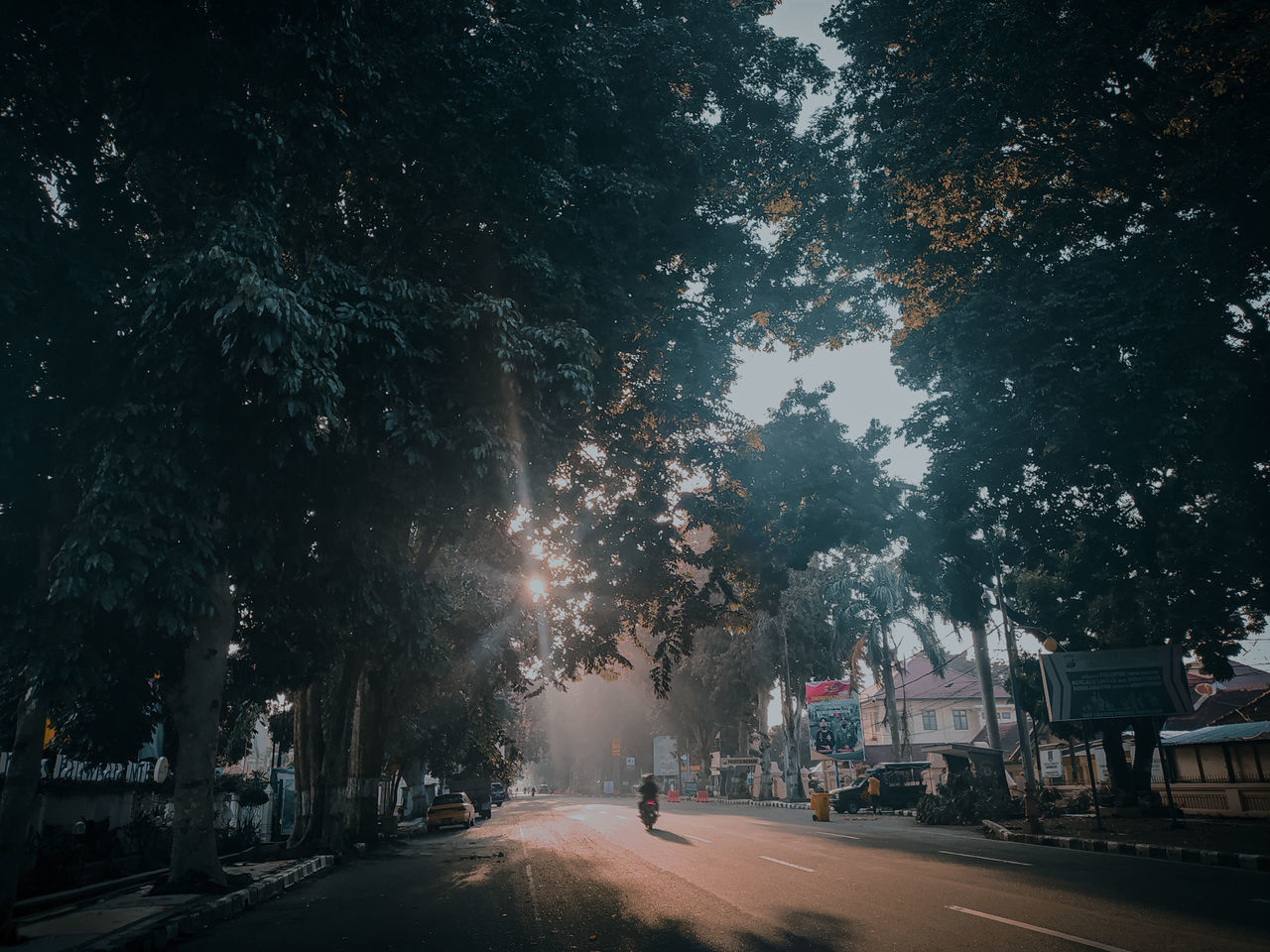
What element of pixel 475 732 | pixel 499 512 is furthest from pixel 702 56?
pixel 475 732

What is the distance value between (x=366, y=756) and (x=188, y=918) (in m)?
15.0

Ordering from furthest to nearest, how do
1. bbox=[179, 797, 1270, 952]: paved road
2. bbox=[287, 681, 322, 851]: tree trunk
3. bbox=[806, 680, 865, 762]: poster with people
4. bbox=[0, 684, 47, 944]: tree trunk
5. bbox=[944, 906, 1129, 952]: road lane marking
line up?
bbox=[806, 680, 865, 762]: poster with people < bbox=[287, 681, 322, 851]: tree trunk < bbox=[0, 684, 47, 944]: tree trunk < bbox=[179, 797, 1270, 952]: paved road < bbox=[944, 906, 1129, 952]: road lane marking

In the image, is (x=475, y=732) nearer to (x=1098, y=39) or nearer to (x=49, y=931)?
(x=49, y=931)

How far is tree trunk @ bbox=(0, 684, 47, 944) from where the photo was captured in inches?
356

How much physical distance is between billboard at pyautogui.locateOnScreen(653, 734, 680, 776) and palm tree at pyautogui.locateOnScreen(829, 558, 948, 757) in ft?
107

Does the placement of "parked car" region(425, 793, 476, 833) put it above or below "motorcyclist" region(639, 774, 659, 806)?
below

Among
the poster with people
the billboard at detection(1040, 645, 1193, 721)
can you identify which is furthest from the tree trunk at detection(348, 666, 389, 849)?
the poster with people

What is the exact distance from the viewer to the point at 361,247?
44.2ft

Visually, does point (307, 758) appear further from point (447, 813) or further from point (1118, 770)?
point (1118, 770)

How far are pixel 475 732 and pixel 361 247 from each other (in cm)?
2412

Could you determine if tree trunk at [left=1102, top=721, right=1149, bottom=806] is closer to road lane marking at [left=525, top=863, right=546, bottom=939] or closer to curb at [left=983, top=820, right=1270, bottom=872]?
curb at [left=983, top=820, right=1270, bottom=872]

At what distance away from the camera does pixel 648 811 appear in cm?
2488

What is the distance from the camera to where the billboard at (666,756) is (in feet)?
244

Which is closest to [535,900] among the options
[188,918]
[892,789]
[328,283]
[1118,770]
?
[188,918]
